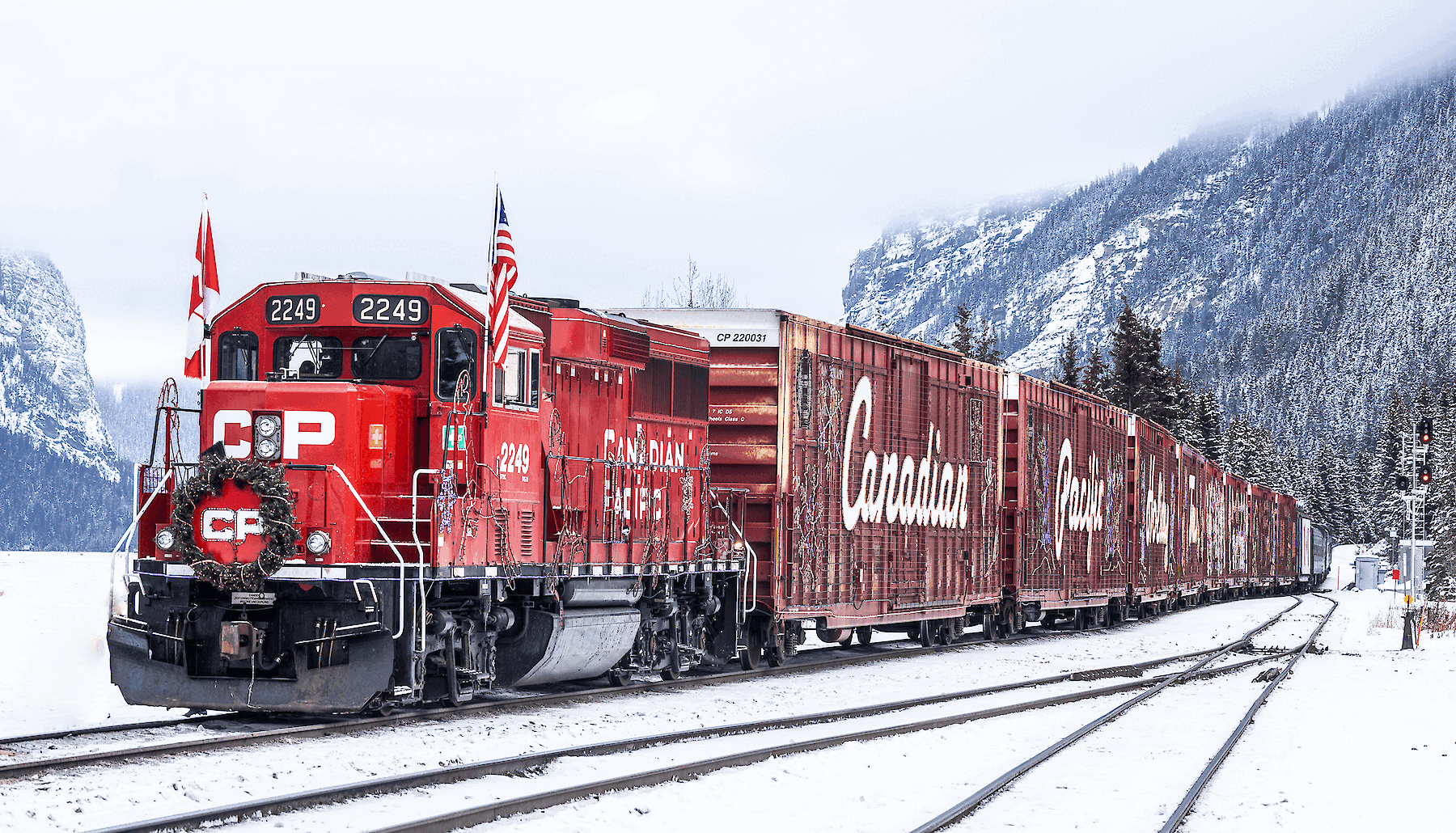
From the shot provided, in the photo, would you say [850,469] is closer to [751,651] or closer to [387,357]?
[751,651]

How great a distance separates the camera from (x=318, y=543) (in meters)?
12.4

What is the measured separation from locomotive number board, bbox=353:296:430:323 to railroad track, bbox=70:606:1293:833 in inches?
161

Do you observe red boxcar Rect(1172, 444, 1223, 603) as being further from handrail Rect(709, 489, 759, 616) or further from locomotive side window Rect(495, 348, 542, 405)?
locomotive side window Rect(495, 348, 542, 405)

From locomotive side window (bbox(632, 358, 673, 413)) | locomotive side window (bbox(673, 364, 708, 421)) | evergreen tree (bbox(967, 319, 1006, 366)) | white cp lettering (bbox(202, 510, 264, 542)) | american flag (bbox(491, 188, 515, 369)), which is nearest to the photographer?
white cp lettering (bbox(202, 510, 264, 542))

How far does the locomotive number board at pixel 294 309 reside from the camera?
1328 centimetres

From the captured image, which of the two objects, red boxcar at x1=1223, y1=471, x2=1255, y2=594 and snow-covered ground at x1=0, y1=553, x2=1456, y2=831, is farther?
red boxcar at x1=1223, y1=471, x2=1255, y2=594

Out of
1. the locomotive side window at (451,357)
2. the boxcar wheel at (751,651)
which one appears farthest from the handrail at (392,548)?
the boxcar wheel at (751,651)

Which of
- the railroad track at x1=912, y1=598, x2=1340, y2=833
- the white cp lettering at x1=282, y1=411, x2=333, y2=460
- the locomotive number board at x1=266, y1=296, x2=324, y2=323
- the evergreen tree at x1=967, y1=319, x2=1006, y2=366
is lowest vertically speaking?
the railroad track at x1=912, y1=598, x2=1340, y2=833

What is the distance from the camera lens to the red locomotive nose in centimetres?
1247

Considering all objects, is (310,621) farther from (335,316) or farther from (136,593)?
(335,316)

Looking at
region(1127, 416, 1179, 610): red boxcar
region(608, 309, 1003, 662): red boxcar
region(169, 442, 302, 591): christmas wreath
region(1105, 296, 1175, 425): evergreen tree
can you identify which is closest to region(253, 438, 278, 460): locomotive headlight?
region(169, 442, 302, 591): christmas wreath

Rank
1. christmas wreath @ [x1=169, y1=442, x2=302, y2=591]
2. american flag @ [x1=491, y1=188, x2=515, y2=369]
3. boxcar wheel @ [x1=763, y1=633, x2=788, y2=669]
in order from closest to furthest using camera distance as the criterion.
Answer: christmas wreath @ [x1=169, y1=442, x2=302, y2=591] < american flag @ [x1=491, y1=188, x2=515, y2=369] < boxcar wheel @ [x1=763, y1=633, x2=788, y2=669]

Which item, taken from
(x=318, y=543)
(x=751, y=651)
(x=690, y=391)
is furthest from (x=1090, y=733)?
(x=318, y=543)

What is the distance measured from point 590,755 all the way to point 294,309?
4.80m
